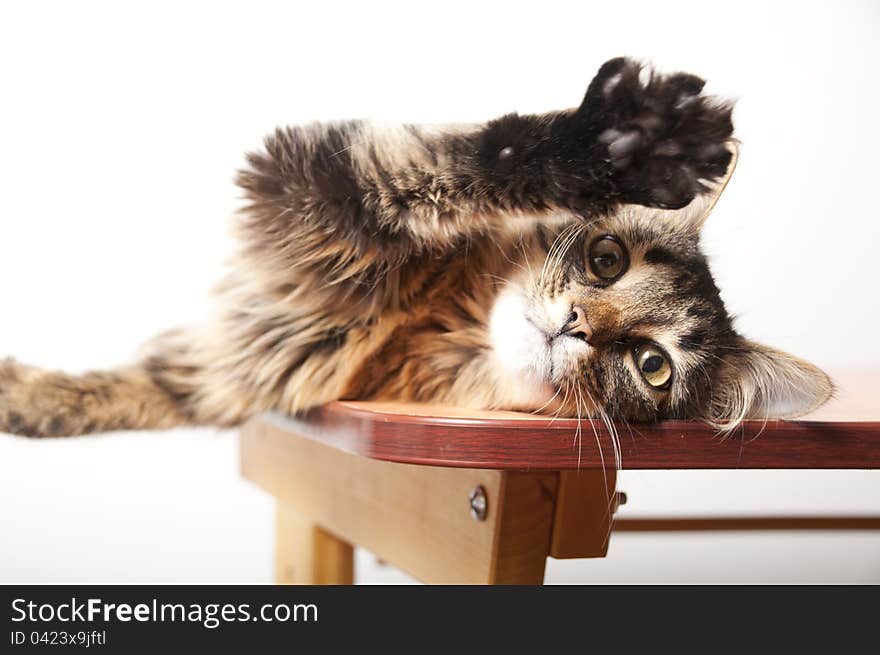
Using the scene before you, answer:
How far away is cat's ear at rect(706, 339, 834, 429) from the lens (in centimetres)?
113

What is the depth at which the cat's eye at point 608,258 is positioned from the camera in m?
1.17

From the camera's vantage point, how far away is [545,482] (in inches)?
42.8

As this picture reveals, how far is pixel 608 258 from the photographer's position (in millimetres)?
1174

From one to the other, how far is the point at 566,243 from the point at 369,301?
0.27 meters

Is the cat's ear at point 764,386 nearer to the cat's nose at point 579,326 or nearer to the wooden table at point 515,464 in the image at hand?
the wooden table at point 515,464

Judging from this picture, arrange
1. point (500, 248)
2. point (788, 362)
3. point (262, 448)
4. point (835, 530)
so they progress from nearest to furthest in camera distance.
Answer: point (788, 362) < point (500, 248) < point (262, 448) < point (835, 530)

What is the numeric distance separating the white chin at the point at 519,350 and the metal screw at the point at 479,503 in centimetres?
14

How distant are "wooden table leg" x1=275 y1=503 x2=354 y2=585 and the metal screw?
60 centimetres

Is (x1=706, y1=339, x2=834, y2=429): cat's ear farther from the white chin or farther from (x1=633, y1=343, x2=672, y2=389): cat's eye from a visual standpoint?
the white chin

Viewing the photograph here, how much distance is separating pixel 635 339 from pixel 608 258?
11cm

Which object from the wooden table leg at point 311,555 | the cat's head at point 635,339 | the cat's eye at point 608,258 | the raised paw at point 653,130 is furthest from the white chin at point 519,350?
the wooden table leg at point 311,555

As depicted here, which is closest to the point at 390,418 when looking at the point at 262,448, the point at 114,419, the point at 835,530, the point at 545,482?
the point at 545,482

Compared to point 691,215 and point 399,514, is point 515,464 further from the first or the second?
point 691,215

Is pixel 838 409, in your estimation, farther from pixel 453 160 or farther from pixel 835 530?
pixel 835 530
